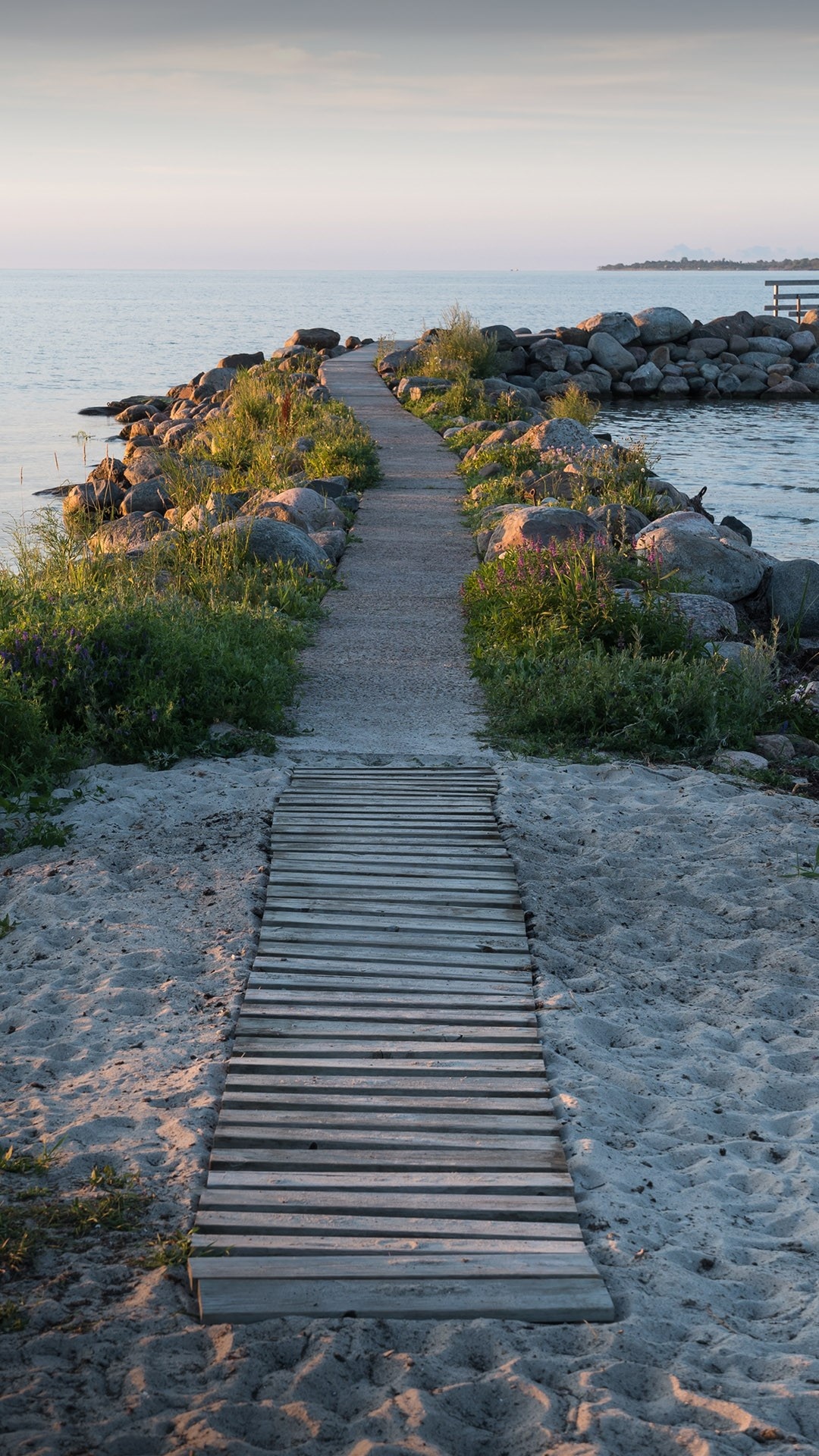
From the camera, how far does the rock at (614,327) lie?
34.7m

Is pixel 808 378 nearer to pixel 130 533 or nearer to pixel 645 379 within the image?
pixel 645 379

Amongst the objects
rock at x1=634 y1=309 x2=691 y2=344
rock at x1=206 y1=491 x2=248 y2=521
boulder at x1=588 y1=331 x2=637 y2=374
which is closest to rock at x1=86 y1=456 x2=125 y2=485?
rock at x1=206 y1=491 x2=248 y2=521

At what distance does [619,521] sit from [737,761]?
15.9ft

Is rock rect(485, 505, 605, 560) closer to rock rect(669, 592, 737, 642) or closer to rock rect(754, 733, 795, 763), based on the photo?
rock rect(669, 592, 737, 642)

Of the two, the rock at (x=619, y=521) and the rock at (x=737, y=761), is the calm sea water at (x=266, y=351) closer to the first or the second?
the rock at (x=619, y=521)

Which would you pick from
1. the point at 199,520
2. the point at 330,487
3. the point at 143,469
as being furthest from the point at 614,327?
the point at 199,520

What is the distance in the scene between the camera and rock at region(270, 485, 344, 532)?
11.5 meters

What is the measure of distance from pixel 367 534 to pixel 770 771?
20.5 feet

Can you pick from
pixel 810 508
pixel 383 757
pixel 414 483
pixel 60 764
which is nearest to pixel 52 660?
pixel 60 764

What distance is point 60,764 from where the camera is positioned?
20.0 ft

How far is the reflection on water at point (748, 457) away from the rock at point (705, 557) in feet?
15.7

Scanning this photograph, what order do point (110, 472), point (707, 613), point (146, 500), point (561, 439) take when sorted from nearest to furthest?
1. point (707, 613)
2. point (146, 500)
3. point (561, 439)
4. point (110, 472)

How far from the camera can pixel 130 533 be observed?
12539 millimetres

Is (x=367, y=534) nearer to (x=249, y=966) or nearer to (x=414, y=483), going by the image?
(x=414, y=483)
